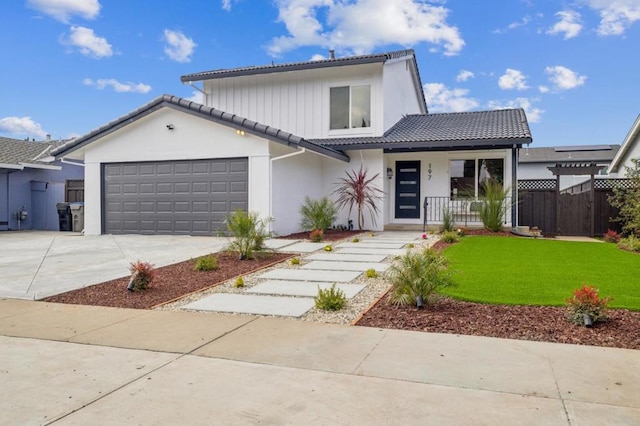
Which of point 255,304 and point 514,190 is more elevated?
point 514,190

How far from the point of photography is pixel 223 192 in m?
13.5

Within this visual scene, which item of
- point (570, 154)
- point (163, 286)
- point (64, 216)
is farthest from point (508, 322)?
point (570, 154)

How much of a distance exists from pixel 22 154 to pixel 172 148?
9487 millimetres

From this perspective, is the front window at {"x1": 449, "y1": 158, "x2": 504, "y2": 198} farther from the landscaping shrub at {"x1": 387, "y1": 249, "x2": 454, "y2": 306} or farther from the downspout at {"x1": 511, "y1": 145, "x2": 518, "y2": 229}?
the landscaping shrub at {"x1": 387, "y1": 249, "x2": 454, "y2": 306}

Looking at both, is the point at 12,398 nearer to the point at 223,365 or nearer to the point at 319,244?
the point at 223,365

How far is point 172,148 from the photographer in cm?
1384

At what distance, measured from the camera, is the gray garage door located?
13.4m

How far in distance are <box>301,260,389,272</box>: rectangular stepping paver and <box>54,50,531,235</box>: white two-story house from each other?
444 centimetres

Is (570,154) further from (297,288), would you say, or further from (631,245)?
(297,288)

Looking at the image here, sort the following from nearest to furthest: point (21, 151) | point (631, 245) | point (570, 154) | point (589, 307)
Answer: point (589, 307) → point (631, 245) → point (21, 151) → point (570, 154)

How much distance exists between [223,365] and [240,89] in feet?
49.4

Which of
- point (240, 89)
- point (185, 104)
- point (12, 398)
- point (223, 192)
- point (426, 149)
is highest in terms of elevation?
point (240, 89)

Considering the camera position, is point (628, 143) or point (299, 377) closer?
point (299, 377)

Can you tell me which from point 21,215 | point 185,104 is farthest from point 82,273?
point 21,215
